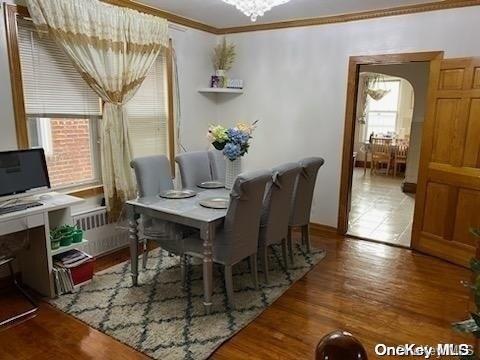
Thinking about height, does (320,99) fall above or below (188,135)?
above

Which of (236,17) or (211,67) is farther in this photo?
(211,67)

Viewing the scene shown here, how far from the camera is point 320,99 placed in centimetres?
423

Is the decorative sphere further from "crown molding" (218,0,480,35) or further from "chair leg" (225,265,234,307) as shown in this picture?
"crown molding" (218,0,480,35)

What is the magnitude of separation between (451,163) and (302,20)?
229 cm

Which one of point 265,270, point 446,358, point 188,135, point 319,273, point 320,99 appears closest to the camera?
point 446,358

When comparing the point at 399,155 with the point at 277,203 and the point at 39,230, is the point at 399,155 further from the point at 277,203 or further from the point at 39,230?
the point at 39,230

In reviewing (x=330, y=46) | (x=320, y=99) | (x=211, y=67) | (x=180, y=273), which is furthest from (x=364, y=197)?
(x=180, y=273)

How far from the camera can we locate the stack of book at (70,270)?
2770mm

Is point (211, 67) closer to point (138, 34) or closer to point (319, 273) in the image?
point (138, 34)

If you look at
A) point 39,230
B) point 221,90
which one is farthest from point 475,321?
point 221,90

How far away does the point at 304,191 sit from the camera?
343 cm

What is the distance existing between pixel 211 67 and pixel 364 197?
3.51m

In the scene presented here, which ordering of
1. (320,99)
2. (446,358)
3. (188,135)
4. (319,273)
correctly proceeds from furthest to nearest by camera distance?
(188,135) → (320,99) → (319,273) → (446,358)

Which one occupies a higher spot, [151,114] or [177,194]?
[151,114]
